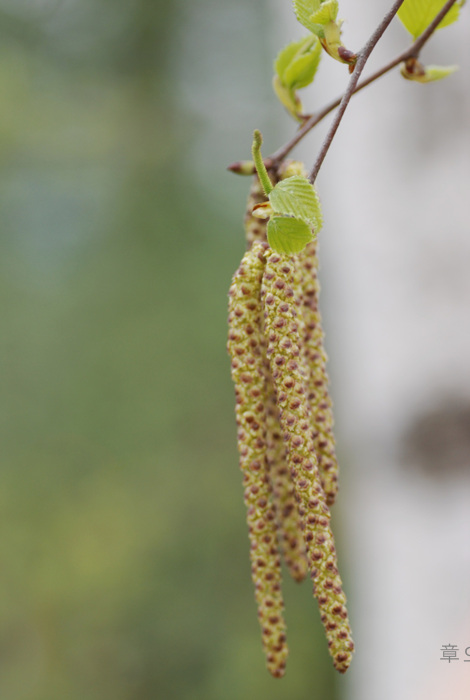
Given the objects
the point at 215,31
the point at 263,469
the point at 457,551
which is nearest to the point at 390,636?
the point at 457,551

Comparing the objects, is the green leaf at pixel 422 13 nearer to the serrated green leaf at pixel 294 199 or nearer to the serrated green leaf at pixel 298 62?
the serrated green leaf at pixel 298 62

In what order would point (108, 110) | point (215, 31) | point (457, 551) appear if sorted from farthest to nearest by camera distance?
point (215, 31)
point (108, 110)
point (457, 551)

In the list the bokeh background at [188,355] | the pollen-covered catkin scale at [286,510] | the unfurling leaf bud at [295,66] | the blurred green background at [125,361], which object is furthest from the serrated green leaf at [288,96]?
the blurred green background at [125,361]

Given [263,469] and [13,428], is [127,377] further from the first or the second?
[263,469]

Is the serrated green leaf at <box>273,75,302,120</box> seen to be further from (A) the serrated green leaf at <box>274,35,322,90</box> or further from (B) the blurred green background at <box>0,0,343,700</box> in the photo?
(B) the blurred green background at <box>0,0,343,700</box>

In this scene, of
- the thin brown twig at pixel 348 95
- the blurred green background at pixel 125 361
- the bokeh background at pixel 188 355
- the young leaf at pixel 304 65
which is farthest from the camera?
the blurred green background at pixel 125 361

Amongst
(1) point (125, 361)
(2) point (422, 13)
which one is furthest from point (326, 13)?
(1) point (125, 361)

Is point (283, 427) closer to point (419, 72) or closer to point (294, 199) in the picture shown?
point (294, 199)
